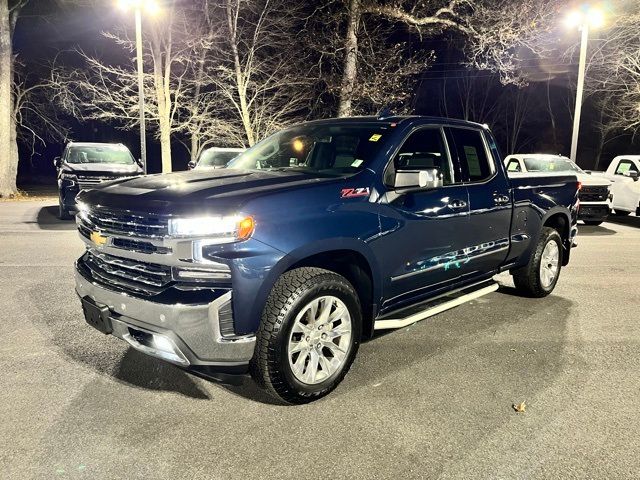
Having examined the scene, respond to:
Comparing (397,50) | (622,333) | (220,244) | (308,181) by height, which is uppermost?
(397,50)

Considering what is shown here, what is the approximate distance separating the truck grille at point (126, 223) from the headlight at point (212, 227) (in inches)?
3.4

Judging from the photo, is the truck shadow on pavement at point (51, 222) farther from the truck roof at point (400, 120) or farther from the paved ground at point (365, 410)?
the truck roof at point (400, 120)

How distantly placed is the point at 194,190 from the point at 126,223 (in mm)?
466

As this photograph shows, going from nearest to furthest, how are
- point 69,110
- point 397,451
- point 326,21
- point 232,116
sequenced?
point 397,451 → point 326,21 → point 69,110 → point 232,116

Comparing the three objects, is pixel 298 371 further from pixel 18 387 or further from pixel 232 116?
pixel 232 116

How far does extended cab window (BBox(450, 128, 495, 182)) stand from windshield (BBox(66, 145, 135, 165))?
10.6 meters

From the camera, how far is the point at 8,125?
787 inches

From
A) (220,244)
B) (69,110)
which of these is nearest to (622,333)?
(220,244)

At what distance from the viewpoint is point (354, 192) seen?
3650 mm

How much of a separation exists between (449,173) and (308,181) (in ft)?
5.25

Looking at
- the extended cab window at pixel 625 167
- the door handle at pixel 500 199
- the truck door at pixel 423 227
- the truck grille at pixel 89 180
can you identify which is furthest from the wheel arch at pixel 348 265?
the extended cab window at pixel 625 167

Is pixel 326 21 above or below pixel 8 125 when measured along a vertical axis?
above

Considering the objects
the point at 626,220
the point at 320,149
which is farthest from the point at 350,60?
the point at 320,149

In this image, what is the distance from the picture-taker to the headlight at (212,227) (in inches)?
120
